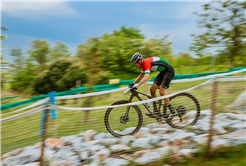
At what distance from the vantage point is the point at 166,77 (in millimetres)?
4496

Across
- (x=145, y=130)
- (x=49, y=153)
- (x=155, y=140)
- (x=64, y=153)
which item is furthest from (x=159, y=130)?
(x=49, y=153)

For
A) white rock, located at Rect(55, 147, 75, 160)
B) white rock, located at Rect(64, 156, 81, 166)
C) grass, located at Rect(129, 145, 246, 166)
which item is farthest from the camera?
white rock, located at Rect(55, 147, 75, 160)

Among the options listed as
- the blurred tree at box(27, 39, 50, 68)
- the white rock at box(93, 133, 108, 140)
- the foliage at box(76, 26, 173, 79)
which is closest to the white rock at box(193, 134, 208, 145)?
the white rock at box(93, 133, 108, 140)

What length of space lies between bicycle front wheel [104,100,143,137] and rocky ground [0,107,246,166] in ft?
0.52

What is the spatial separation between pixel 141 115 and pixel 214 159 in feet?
5.56

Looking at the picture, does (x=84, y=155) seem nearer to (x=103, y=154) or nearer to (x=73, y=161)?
(x=73, y=161)

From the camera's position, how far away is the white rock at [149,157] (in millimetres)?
3146

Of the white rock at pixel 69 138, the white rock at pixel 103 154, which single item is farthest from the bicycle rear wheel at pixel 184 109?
the white rock at pixel 69 138

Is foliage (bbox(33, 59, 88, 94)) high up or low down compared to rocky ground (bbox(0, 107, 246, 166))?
up

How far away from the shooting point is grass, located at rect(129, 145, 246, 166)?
294 centimetres

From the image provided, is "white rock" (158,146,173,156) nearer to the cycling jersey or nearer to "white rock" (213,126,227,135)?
"white rock" (213,126,227,135)

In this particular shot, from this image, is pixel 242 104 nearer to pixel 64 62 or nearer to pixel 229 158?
pixel 229 158

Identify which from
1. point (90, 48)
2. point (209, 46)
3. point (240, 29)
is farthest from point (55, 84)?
point (240, 29)

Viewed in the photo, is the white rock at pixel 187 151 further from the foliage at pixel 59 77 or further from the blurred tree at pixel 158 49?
the blurred tree at pixel 158 49
